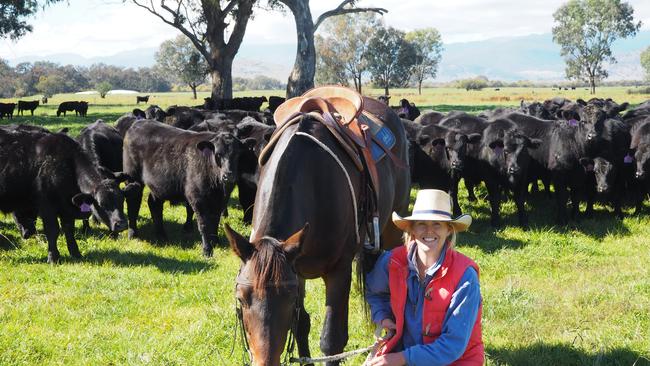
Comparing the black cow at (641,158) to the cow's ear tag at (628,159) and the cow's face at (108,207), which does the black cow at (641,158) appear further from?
the cow's face at (108,207)

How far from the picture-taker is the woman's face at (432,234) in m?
3.44

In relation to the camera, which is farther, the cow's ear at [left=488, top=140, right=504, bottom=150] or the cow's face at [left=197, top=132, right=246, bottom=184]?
the cow's ear at [left=488, top=140, right=504, bottom=150]

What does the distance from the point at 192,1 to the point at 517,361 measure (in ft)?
92.2

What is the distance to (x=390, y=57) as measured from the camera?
82250mm

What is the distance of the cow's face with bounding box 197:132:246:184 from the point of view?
28.7 feet

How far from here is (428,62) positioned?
339 feet

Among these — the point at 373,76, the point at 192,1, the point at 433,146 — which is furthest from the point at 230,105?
the point at 373,76

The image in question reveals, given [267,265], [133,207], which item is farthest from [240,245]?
[133,207]

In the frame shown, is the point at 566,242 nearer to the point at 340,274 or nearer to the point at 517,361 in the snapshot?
the point at 517,361

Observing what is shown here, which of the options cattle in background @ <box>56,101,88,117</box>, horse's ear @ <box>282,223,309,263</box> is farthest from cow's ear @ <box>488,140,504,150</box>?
cattle in background @ <box>56,101,88,117</box>

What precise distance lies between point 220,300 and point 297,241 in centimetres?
370

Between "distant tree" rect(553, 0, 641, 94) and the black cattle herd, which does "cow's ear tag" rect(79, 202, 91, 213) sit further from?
"distant tree" rect(553, 0, 641, 94)

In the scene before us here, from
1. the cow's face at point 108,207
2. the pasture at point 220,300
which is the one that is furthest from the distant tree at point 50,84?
the pasture at point 220,300

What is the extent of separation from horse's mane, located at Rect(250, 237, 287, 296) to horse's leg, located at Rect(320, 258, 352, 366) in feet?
3.99
